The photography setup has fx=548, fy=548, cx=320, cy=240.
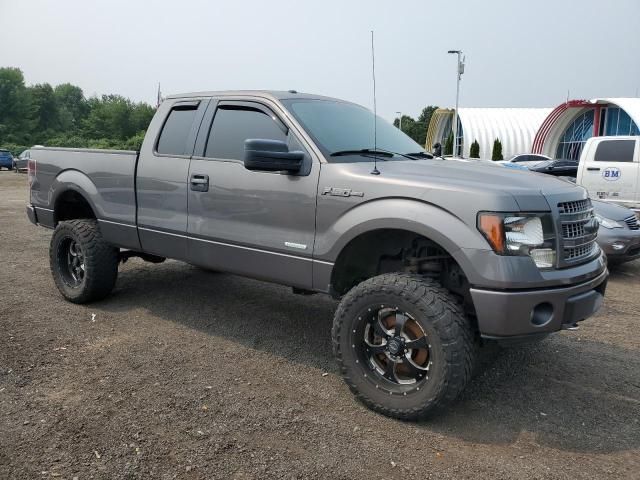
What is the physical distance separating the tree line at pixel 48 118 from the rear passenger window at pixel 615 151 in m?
65.3

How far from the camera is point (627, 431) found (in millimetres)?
3188

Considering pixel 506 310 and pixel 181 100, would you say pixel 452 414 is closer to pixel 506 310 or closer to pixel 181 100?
pixel 506 310

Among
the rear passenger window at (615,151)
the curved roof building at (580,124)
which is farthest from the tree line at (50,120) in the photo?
the rear passenger window at (615,151)

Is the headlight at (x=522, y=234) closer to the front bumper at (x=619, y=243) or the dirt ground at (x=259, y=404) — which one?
the dirt ground at (x=259, y=404)

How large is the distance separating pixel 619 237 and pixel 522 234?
4820 millimetres

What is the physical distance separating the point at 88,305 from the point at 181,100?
2.19 m

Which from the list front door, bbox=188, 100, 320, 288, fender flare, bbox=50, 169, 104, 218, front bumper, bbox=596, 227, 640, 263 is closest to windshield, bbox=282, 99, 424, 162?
front door, bbox=188, 100, 320, 288

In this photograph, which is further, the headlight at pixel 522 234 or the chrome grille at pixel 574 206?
the chrome grille at pixel 574 206

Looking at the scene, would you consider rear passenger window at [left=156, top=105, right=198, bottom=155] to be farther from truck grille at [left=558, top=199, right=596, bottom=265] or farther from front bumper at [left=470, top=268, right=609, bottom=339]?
truck grille at [left=558, top=199, right=596, bottom=265]

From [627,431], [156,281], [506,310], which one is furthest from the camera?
[156,281]

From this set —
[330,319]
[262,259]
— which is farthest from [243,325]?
[262,259]

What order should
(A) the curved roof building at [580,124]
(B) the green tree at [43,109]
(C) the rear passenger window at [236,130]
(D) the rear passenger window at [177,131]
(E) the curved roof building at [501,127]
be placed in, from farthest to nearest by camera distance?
(B) the green tree at [43,109]
(E) the curved roof building at [501,127]
(A) the curved roof building at [580,124]
(D) the rear passenger window at [177,131]
(C) the rear passenger window at [236,130]

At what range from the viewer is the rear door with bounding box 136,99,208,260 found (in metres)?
4.42

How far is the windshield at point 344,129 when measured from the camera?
12.7 feet
